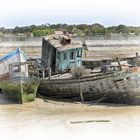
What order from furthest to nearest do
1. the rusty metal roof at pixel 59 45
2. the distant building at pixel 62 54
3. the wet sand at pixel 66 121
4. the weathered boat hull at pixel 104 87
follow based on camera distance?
the distant building at pixel 62 54
the rusty metal roof at pixel 59 45
the weathered boat hull at pixel 104 87
the wet sand at pixel 66 121

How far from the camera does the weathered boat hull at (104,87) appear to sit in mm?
21953

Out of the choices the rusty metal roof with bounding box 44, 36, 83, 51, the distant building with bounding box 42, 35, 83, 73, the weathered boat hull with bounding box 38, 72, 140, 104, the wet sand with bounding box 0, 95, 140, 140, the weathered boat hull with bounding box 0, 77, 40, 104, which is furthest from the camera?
the distant building with bounding box 42, 35, 83, 73

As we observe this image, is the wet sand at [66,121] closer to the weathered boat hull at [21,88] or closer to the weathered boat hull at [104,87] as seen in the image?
the weathered boat hull at [21,88]

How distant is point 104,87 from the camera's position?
22.4 metres

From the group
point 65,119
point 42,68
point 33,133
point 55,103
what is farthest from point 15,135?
point 42,68

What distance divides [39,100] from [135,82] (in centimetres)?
511

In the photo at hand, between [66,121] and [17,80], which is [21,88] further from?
[66,121]

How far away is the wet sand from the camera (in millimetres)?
16375

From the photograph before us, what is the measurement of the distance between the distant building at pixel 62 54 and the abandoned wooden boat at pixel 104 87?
1640 millimetres

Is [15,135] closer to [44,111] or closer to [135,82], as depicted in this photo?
[44,111]

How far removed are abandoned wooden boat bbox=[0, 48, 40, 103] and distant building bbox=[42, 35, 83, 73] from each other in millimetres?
1538

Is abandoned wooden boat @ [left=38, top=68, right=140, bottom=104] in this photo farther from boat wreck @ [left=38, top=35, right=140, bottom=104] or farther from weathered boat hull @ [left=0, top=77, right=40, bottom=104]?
weathered boat hull @ [left=0, top=77, right=40, bottom=104]

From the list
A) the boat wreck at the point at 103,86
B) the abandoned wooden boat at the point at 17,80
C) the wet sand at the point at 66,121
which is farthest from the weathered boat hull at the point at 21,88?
the boat wreck at the point at 103,86

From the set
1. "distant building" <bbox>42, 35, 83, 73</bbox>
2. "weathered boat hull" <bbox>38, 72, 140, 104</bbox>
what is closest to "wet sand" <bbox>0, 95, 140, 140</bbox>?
"weathered boat hull" <bbox>38, 72, 140, 104</bbox>
